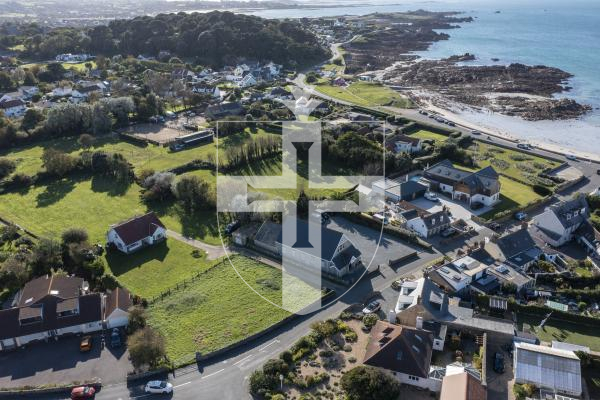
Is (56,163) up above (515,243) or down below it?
above

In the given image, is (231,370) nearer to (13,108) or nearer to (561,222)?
(561,222)

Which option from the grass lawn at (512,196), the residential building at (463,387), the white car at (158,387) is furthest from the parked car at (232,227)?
the grass lawn at (512,196)

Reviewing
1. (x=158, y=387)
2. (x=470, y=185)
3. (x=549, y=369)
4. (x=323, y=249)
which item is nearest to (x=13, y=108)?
(x=323, y=249)

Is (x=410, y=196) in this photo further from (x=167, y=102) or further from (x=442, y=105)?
(x=167, y=102)

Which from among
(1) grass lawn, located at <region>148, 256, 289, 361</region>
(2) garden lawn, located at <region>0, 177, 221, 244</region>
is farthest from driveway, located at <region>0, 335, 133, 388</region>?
(2) garden lawn, located at <region>0, 177, 221, 244</region>

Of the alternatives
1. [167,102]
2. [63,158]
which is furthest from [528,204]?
[167,102]

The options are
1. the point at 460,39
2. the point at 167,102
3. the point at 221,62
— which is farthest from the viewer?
the point at 460,39
